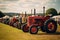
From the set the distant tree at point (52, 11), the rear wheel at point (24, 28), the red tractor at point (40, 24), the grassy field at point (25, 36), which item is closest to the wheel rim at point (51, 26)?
the red tractor at point (40, 24)

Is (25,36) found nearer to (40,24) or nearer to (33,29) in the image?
(33,29)

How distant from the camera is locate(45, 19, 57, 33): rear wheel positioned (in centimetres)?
536

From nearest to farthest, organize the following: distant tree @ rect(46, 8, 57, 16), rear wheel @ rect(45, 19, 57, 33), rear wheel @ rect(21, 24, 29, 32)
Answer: distant tree @ rect(46, 8, 57, 16)
rear wheel @ rect(45, 19, 57, 33)
rear wheel @ rect(21, 24, 29, 32)

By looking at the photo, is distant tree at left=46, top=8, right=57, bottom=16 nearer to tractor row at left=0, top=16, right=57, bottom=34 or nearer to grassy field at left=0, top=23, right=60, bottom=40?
tractor row at left=0, top=16, right=57, bottom=34

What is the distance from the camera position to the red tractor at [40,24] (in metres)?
5.39

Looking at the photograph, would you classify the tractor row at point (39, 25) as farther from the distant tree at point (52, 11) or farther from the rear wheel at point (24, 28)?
the distant tree at point (52, 11)

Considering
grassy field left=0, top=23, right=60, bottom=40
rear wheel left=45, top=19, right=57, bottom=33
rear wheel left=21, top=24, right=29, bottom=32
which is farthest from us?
rear wheel left=21, top=24, right=29, bottom=32

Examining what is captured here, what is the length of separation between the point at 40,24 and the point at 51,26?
9.9 inches

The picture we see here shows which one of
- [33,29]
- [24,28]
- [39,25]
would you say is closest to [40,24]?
[39,25]

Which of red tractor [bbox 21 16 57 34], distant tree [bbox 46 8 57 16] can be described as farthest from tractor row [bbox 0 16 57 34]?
distant tree [bbox 46 8 57 16]

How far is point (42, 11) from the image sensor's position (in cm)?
525

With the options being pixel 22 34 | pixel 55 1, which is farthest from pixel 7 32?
pixel 55 1

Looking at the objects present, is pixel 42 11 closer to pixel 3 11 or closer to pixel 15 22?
pixel 3 11

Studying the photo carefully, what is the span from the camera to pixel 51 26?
17.9 feet
